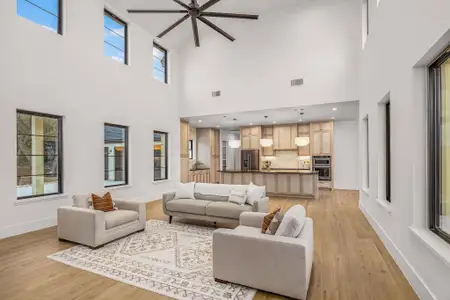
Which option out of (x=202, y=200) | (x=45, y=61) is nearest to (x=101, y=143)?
(x=45, y=61)

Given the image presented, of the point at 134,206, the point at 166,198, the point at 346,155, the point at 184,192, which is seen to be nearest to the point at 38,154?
the point at 134,206

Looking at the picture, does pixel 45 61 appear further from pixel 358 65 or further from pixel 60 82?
pixel 358 65

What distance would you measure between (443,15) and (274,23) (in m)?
5.91

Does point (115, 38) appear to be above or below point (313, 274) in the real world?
above

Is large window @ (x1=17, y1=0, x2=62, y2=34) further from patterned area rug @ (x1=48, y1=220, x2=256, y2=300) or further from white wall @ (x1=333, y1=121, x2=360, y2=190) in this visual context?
white wall @ (x1=333, y1=121, x2=360, y2=190)

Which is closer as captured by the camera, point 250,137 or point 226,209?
point 226,209

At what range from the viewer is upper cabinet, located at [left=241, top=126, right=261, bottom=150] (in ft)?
32.7

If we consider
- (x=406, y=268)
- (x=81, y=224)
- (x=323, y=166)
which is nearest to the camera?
(x=406, y=268)

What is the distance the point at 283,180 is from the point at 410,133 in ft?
17.5

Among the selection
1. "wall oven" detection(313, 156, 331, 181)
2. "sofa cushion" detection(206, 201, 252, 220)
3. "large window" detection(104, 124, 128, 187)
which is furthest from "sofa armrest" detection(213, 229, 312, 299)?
"wall oven" detection(313, 156, 331, 181)

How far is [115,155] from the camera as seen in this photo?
6312 millimetres

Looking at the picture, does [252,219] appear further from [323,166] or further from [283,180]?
[323,166]

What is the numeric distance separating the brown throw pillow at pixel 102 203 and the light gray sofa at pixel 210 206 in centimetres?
Answer: 108

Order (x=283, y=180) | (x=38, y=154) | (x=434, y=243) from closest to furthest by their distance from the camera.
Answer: (x=434, y=243) → (x=38, y=154) → (x=283, y=180)
